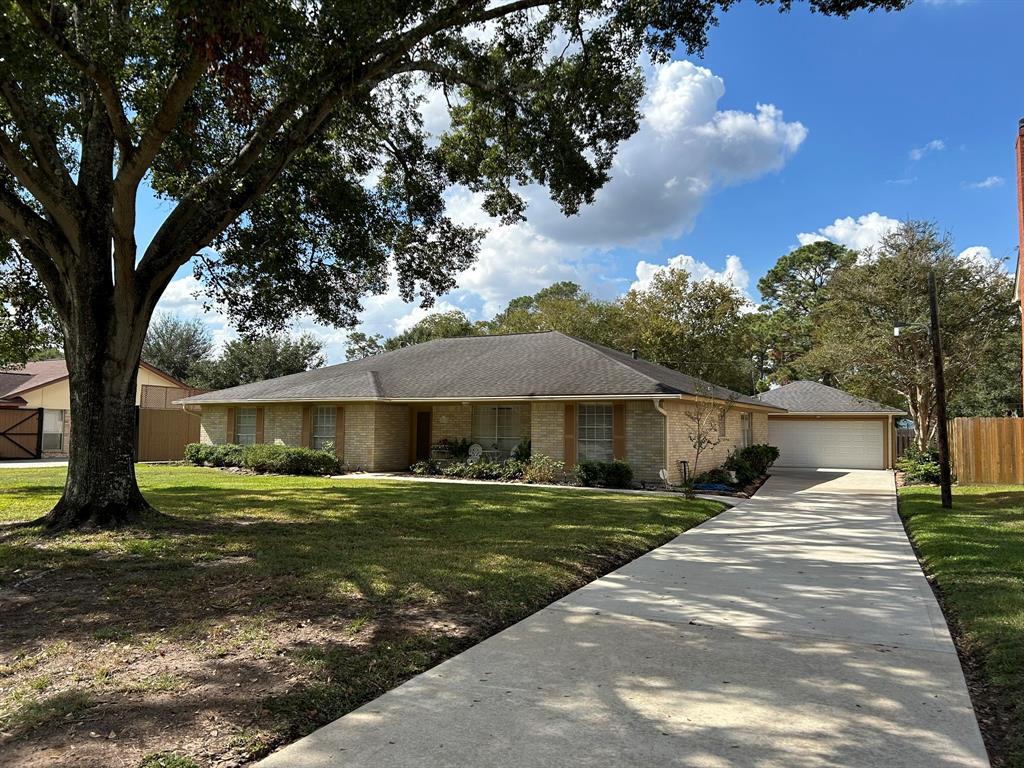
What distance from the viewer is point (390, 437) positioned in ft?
69.9

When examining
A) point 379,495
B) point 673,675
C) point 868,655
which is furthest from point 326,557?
point 379,495

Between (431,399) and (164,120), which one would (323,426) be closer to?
(431,399)

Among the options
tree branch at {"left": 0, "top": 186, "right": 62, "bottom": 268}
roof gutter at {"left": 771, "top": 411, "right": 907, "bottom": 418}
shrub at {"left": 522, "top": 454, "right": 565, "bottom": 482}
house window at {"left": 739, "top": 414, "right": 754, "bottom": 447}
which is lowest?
shrub at {"left": 522, "top": 454, "right": 565, "bottom": 482}

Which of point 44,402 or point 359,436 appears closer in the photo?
point 359,436

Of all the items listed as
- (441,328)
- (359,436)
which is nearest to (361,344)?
(441,328)

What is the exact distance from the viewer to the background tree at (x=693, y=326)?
37.5m

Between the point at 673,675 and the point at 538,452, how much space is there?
567 inches

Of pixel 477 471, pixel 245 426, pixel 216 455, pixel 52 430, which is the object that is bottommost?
pixel 477 471

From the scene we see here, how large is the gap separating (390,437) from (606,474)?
7.75 metres

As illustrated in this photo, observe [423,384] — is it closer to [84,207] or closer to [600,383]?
[600,383]

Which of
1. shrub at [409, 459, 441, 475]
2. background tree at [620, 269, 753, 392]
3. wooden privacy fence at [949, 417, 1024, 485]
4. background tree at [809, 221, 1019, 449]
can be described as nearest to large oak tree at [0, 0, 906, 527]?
shrub at [409, 459, 441, 475]

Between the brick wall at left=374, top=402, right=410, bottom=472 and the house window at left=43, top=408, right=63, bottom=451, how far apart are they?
645 inches

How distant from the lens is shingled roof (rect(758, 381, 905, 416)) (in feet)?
86.7

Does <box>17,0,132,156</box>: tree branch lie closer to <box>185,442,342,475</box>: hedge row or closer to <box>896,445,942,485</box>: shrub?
<box>185,442,342,475</box>: hedge row
